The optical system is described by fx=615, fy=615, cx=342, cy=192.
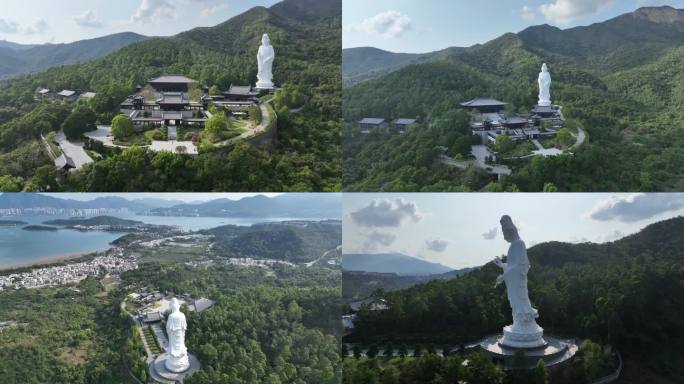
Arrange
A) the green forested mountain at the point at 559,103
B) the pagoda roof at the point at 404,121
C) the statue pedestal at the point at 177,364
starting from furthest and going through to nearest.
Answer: the pagoda roof at the point at 404,121
the green forested mountain at the point at 559,103
the statue pedestal at the point at 177,364

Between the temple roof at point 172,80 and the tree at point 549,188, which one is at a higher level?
the temple roof at point 172,80

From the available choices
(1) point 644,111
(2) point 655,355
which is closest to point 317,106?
(1) point 644,111

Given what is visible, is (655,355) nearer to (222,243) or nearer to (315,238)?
(315,238)

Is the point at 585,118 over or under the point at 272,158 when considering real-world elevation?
over

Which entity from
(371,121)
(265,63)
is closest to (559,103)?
(371,121)

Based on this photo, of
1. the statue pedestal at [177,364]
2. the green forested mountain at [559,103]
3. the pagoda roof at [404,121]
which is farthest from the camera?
the pagoda roof at [404,121]

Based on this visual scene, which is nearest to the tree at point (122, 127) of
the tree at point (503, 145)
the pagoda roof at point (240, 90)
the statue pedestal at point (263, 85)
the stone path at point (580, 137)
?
the pagoda roof at point (240, 90)

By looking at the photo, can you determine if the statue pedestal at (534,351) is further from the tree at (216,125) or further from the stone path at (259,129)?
the tree at (216,125)

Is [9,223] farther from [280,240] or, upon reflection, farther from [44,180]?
[280,240]
